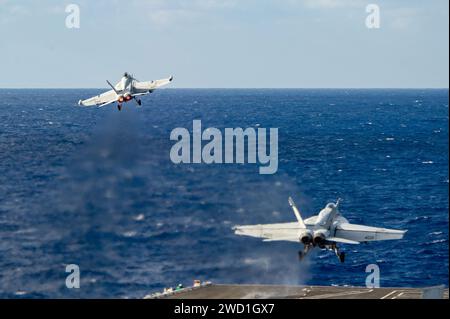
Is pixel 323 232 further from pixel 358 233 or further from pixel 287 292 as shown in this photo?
pixel 287 292

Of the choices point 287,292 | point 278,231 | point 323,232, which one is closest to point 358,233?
point 323,232

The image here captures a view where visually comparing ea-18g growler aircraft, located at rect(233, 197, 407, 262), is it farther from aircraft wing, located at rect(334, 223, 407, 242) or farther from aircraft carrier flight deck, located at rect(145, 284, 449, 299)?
aircraft carrier flight deck, located at rect(145, 284, 449, 299)
